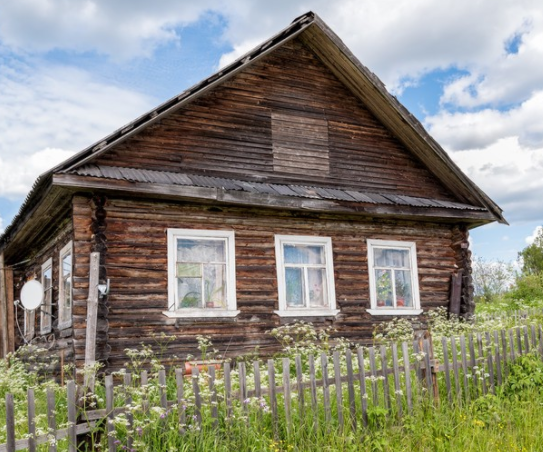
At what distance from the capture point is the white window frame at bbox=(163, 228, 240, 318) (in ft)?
35.4

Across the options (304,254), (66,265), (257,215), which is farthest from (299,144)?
(66,265)

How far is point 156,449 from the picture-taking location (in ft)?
19.6

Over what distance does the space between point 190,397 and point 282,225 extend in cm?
626

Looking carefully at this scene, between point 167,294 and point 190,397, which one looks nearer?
point 190,397

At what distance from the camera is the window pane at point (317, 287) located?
12242 millimetres

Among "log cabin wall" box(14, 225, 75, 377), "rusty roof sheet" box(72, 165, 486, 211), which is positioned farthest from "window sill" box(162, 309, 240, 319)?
"rusty roof sheet" box(72, 165, 486, 211)

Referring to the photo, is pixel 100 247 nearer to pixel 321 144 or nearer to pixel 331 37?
pixel 321 144

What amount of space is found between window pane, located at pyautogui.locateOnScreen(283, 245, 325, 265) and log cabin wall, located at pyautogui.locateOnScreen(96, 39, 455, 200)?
1345mm

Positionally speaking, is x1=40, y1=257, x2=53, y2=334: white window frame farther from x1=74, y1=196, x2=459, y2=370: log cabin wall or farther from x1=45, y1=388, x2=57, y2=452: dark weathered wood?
x1=45, y1=388, x2=57, y2=452: dark weathered wood

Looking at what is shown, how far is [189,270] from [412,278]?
5234mm

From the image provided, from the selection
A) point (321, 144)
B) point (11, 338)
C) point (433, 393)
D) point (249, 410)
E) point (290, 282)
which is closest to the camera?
point (249, 410)

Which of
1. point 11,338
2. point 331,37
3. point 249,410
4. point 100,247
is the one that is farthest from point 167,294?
point 11,338

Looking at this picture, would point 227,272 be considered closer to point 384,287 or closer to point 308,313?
point 308,313

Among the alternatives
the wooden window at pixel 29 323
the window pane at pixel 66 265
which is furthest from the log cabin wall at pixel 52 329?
the window pane at pixel 66 265
